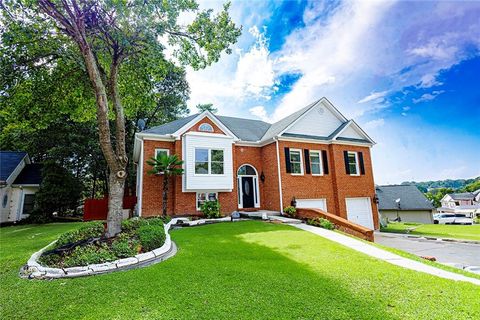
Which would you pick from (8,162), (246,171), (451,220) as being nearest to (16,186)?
(8,162)

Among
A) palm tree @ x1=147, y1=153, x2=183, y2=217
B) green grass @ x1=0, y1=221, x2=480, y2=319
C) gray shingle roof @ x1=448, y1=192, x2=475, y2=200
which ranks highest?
palm tree @ x1=147, y1=153, x2=183, y2=217

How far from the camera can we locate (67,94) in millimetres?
10070

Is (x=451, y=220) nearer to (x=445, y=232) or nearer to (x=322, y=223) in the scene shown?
(x=445, y=232)

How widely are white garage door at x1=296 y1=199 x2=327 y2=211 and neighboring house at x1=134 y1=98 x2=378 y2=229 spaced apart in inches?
2.6

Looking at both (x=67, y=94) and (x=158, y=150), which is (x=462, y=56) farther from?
(x=67, y=94)

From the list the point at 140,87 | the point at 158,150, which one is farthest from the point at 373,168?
the point at 140,87

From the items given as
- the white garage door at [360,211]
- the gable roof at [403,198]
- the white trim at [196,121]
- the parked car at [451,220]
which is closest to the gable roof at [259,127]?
the white trim at [196,121]

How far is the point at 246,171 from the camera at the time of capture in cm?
1600

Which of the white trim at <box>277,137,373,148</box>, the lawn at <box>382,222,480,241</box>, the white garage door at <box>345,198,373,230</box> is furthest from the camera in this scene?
the white garage door at <box>345,198,373,230</box>

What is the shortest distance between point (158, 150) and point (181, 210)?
3817mm

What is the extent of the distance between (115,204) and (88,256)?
86.5 inches

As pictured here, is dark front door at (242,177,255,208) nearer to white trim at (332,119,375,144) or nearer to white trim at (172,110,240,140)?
white trim at (172,110,240,140)

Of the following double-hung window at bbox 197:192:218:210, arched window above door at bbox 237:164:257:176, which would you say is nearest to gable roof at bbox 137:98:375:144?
arched window above door at bbox 237:164:257:176

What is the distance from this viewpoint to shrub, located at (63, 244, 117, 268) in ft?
16.4
